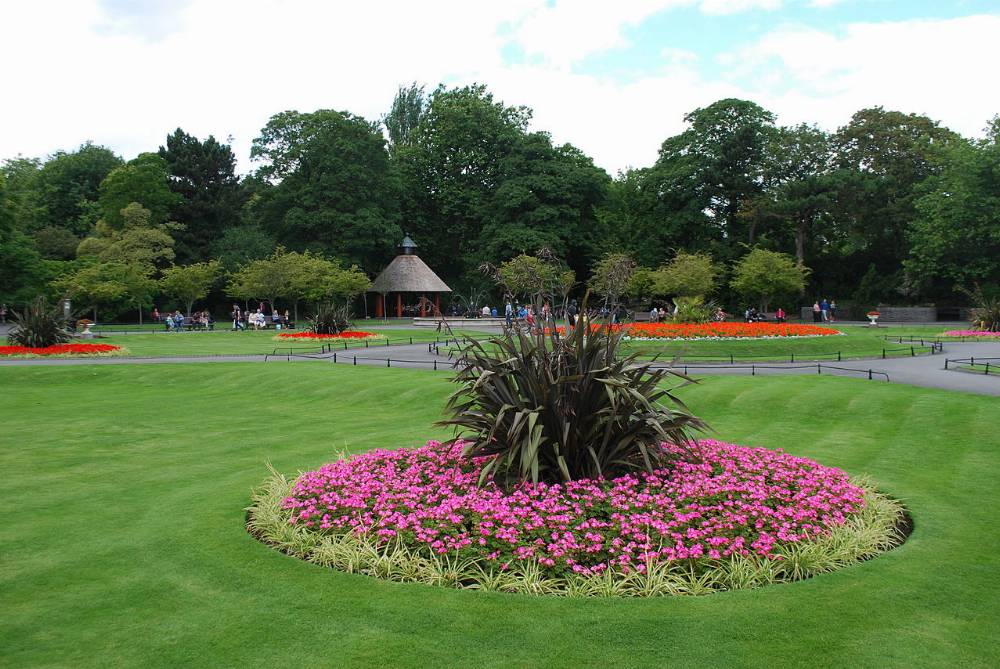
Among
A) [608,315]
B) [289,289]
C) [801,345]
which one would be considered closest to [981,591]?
[608,315]

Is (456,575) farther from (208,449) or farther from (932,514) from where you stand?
(208,449)

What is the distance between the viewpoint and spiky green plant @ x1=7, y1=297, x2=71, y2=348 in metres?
27.8

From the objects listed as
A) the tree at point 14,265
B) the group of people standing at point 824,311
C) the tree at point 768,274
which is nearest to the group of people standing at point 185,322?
the tree at point 14,265

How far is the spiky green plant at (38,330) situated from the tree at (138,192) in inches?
1345

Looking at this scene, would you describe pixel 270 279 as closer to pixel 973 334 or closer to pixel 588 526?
pixel 973 334

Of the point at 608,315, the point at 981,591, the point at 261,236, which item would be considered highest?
the point at 261,236

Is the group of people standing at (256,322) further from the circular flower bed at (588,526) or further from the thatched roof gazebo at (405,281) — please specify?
the circular flower bed at (588,526)

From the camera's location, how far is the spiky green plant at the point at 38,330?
27.8m

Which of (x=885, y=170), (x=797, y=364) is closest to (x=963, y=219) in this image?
(x=885, y=170)

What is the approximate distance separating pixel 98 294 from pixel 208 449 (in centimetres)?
3952

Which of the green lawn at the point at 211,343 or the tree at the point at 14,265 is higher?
the tree at the point at 14,265

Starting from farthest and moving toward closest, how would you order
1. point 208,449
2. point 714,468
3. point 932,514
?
1. point 208,449
2. point 714,468
3. point 932,514

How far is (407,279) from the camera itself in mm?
60500

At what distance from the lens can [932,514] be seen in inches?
309
